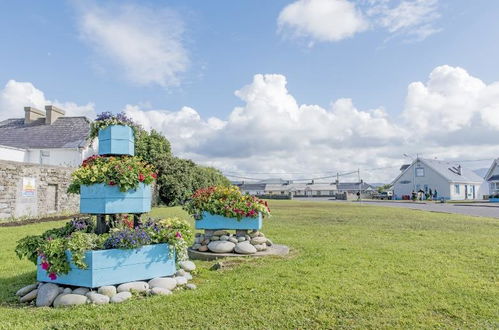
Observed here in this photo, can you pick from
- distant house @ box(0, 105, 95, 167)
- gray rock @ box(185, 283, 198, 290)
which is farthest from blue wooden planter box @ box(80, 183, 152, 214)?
distant house @ box(0, 105, 95, 167)

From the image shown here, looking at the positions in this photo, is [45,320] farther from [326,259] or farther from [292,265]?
[326,259]

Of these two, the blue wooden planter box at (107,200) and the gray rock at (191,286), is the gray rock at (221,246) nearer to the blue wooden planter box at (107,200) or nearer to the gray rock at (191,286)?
the gray rock at (191,286)

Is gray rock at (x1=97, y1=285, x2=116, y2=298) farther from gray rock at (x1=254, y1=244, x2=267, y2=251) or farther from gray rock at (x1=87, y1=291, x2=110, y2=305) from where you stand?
gray rock at (x1=254, y1=244, x2=267, y2=251)

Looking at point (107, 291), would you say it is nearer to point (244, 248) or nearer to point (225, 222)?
point (244, 248)

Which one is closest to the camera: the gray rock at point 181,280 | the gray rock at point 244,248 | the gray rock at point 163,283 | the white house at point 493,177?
the gray rock at point 163,283

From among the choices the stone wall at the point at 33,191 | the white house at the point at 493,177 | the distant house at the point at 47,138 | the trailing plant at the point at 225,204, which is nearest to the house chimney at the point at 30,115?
the distant house at the point at 47,138

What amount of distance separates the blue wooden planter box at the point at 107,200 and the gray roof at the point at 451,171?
5870 centimetres

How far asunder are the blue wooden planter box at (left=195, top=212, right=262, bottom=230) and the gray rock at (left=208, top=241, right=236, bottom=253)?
1.41 ft

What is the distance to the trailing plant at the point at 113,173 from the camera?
6.34 meters

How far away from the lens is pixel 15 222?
1700 centimetres

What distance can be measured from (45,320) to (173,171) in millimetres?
25338

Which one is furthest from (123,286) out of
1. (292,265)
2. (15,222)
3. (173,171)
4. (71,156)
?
(71,156)

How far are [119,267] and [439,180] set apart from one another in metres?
60.2

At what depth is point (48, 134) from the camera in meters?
31.0
